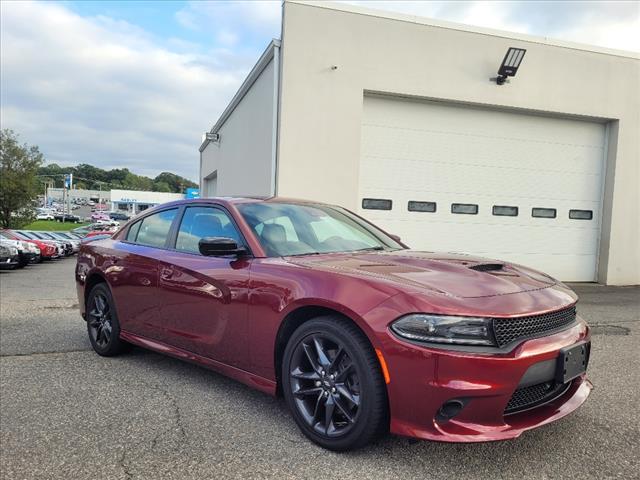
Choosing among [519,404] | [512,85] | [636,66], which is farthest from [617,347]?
[636,66]

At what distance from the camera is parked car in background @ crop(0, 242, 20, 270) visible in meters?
15.2

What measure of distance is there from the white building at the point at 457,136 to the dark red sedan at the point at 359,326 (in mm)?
5837

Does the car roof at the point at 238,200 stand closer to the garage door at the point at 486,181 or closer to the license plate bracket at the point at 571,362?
the license plate bracket at the point at 571,362

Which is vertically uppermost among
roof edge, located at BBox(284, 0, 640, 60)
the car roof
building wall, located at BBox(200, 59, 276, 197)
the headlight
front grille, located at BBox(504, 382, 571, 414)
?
roof edge, located at BBox(284, 0, 640, 60)

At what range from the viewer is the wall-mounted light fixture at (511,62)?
10.3 meters

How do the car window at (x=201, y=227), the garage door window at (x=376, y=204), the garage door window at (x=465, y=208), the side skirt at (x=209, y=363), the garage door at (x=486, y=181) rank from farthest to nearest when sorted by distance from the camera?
1. the garage door window at (x=465, y=208)
2. the garage door at (x=486, y=181)
3. the garage door window at (x=376, y=204)
4. the car window at (x=201, y=227)
5. the side skirt at (x=209, y=363)

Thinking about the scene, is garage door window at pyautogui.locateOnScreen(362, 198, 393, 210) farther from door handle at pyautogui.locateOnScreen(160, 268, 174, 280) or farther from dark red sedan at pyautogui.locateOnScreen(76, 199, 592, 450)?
door handle at pyautogui.locateOnScreen(160, 268, 174, 280)

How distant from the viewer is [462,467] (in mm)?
2656

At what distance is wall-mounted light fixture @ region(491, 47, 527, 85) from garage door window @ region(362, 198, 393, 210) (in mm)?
3533

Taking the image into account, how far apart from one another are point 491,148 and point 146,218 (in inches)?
330

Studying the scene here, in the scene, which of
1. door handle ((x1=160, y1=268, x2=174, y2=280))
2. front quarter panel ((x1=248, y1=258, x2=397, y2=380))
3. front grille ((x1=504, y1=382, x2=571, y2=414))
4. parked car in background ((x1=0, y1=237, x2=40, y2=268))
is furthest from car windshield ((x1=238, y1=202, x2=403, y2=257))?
parked car in background ((x1=0, y1=237, x2=40, y2=268))

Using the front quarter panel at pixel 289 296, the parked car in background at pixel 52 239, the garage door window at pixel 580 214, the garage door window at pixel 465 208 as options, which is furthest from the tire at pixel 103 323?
the parked car in background at pixel 52 239

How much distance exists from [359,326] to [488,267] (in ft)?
3.36

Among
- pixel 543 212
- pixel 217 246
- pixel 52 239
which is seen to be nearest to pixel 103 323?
pixel 217 246
